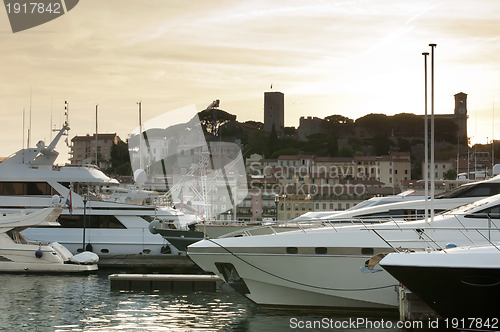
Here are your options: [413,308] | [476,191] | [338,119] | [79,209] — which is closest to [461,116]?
[338,119]

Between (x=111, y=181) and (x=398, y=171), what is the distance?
59717mm

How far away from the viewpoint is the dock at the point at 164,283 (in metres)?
24.0

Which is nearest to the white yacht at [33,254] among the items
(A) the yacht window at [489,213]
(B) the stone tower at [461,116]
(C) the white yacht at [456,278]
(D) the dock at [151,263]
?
(D) the dock at [151,263]

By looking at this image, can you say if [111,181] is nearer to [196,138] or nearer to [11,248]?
[11,248]

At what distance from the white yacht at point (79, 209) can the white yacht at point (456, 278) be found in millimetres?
19695

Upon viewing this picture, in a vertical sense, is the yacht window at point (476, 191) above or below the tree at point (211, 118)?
below

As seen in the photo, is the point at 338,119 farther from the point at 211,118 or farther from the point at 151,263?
the point at 151,263

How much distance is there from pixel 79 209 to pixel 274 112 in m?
90.2

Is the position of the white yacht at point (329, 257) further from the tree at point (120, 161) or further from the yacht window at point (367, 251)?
the tree at point (120, 161)

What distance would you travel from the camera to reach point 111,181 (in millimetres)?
36562

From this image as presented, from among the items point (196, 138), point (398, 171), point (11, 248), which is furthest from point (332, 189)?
point (11, 248)

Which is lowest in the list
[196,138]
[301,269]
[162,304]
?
[162,304]

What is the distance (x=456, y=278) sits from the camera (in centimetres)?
1316

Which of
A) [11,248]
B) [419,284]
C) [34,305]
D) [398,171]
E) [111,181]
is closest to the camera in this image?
[419,284]
